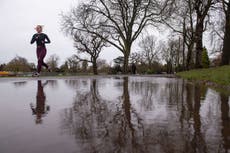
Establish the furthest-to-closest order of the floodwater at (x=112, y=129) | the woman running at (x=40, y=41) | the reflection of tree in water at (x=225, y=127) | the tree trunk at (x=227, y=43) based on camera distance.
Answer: the tree trunk at (x=227, y=43), the woman running at (x=40, y=41), the reflection of tree in water at (x=225, y=127), the floodwater at (x=112, y=129)

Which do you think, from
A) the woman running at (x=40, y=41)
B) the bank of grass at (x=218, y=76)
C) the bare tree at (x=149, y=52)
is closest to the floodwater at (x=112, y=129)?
the bank of grass at (x=218, y=76)

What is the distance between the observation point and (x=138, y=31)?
34344mm

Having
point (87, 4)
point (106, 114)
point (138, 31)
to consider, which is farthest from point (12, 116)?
point (138, 31)

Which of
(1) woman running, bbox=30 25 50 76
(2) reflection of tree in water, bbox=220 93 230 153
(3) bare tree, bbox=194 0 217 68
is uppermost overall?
(3) bare tree, bbox=194 0 217 68

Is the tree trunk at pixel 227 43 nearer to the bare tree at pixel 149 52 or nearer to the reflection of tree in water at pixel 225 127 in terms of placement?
the reflection of tree in water at pixel 225 127

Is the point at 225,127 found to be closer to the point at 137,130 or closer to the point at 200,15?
the point at 137,130

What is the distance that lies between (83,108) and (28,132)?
1900 mm

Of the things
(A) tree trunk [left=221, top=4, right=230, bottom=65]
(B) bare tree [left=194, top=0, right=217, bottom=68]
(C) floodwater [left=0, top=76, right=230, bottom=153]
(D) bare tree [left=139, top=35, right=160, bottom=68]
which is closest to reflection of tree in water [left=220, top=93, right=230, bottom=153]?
(C) floodwater [left=0, top=76, right=230, bottom=153]

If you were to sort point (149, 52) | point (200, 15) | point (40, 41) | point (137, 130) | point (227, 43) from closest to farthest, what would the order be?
point (137, 130) < point (40, 41) < point (227, 43) < point (200, 15) < point (149, 52)

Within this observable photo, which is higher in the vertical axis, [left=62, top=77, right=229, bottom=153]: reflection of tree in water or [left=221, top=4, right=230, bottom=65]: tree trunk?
[left=221, top=4, right=230, bottom=65]: tree trunk

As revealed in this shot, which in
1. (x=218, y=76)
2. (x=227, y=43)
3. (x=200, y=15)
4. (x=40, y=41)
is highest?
(x=200, y=15)

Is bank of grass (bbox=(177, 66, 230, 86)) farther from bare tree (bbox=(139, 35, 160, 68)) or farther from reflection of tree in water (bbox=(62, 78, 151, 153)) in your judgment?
bare tree (bbox=(139, 35, 160, 68))

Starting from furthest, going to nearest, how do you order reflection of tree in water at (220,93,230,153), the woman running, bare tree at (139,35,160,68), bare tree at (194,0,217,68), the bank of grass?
bare tree at (139,35,160,68) → bare tree at (194,0,217,68) → the woman running → the bank of grass → reflection of tree in water at (220,93,230,153)

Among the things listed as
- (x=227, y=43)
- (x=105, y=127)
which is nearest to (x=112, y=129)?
(x=105, y=127)
